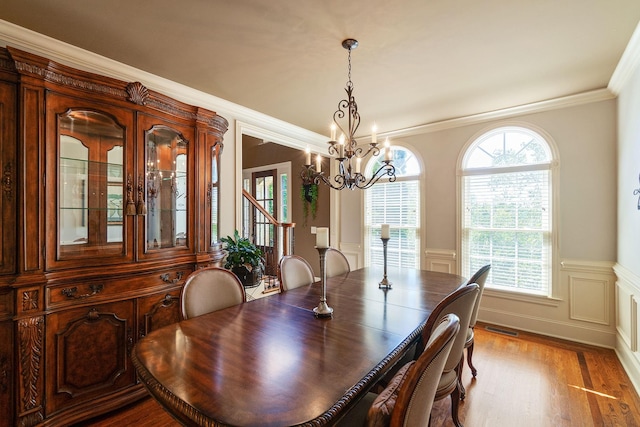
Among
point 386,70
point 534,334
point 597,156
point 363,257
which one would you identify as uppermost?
point 386,70

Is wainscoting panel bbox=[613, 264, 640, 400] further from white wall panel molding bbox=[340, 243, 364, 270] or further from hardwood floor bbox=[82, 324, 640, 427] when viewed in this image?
white wall panel molding bbox=[340, 243, 364, 270]

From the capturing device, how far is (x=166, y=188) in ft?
7.88

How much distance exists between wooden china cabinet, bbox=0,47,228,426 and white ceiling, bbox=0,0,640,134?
41 centimetres

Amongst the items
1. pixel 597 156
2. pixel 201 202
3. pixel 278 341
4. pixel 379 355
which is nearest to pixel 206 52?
pixel 201 202

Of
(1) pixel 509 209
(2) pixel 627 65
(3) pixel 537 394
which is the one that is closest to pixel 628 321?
(3) pixel 537 394

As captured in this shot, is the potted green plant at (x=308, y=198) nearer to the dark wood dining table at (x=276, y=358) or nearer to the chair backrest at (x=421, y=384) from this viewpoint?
the dark wood dining table at (x=276, y=358)

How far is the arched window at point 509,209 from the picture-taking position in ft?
11.4

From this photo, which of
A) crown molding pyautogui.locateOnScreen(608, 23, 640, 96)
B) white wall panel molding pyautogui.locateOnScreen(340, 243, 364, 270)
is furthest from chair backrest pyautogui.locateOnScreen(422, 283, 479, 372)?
white wall panel molding pyautogui.locateOnScreen(340, 243, 364, 270)

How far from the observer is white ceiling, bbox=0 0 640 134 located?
72.5 inches

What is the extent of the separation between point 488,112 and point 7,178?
177 inches

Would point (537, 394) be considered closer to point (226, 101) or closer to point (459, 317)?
point (459, 317)

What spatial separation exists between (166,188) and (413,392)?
2.26m

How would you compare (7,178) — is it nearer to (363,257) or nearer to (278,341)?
(278,341)

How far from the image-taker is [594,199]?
10.4 ft
